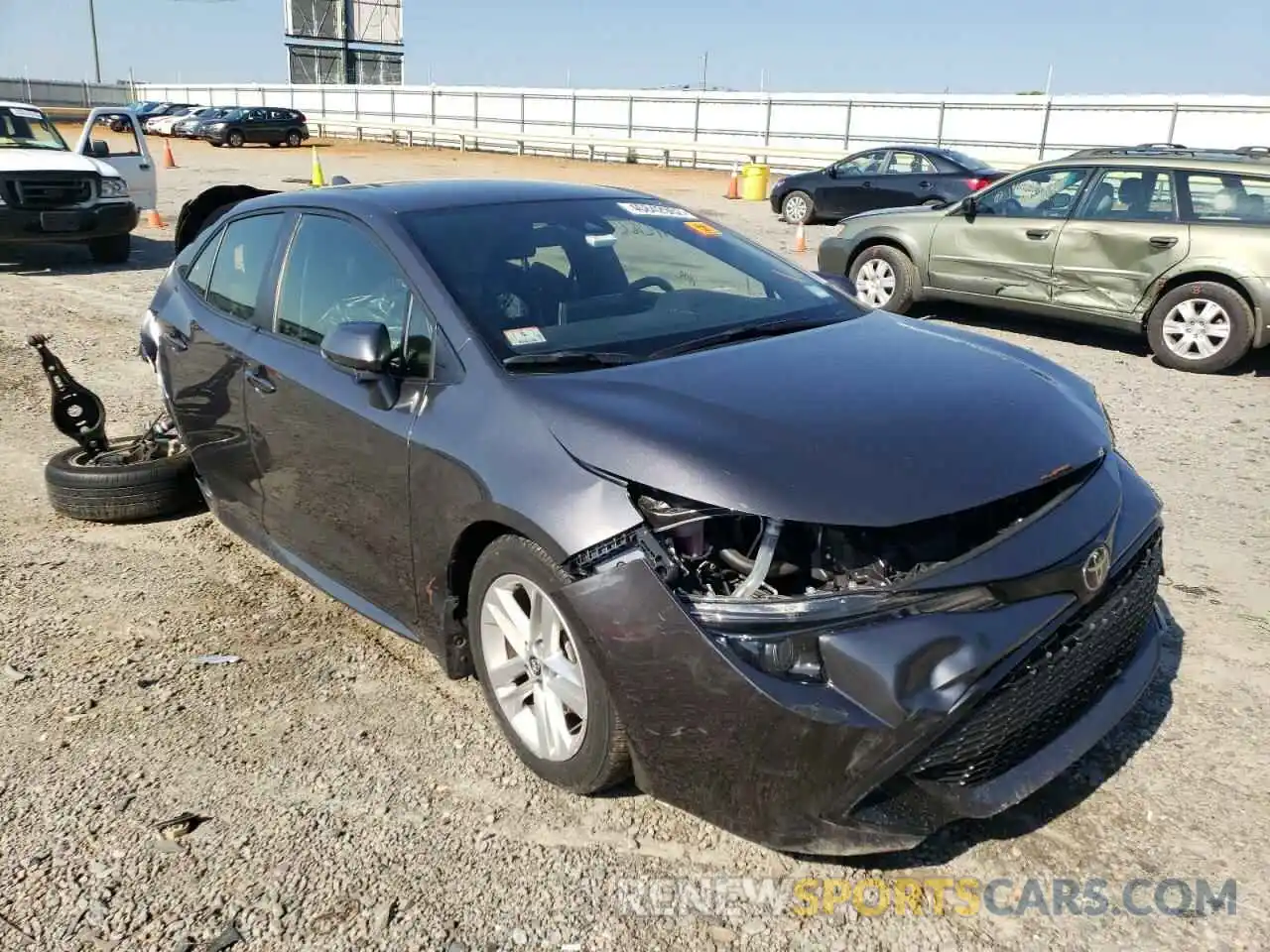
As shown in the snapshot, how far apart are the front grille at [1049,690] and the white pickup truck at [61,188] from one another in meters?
12.4

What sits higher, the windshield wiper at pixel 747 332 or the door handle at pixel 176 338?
the windshield wiper at pixel 747 332

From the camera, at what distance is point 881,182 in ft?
60.0

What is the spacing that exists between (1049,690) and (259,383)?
2.96 metres

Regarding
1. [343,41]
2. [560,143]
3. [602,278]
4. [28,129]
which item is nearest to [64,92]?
[343,41]

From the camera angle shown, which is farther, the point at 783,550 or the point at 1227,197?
the point at 1227,197

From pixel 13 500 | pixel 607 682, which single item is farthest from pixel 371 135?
pixel 607 682

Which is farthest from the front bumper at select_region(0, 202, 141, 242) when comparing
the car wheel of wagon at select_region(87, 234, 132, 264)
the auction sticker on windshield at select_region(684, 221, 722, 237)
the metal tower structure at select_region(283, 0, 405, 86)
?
the metal tower structure at select_region(283, 0, 405, 86)

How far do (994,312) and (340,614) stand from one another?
327 inches

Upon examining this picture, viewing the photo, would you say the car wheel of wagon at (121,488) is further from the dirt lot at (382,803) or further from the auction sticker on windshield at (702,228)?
the auction sticker on windshield at (702,228)

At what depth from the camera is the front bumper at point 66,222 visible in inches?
458

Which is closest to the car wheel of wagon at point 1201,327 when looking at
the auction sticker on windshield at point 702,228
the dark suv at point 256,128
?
the auction sticker on windshield at point 702,228

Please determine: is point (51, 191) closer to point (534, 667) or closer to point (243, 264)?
point (243, 264)

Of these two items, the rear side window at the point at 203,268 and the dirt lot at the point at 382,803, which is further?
the rear side window at the point at 203,268

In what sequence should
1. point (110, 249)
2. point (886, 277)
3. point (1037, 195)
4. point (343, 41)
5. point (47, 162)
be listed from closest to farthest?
point (1037, 195) < point (886, 277) < point (47, 162) < point (110, 249) < point (343, 41)
